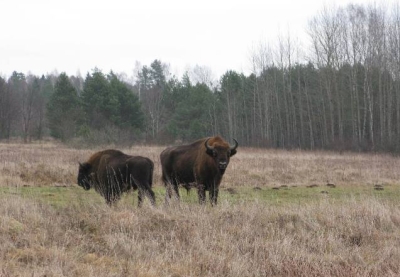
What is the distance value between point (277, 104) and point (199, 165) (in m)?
48.3

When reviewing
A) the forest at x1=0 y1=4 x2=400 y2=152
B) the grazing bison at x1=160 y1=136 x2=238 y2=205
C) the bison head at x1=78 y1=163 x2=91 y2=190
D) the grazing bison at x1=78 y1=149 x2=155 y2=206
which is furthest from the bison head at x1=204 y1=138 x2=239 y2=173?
the forest at x1=0 y1=4 x2=400 y2=152

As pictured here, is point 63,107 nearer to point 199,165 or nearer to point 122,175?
point 199,165

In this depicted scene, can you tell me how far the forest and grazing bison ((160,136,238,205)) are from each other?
27.0m

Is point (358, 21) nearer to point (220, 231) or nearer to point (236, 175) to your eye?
point (236, 175)

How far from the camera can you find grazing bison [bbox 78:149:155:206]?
425 inches

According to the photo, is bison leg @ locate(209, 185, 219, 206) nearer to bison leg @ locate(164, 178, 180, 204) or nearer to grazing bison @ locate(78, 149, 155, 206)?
bison leg @ locate(164, 178, 180, 204)

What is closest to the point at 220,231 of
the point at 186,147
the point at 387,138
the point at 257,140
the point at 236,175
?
the point at 186,147

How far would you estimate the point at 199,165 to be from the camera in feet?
40.4

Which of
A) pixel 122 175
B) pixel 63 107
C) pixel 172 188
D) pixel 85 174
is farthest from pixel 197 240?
pixel 63 107

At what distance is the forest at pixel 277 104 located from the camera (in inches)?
1890

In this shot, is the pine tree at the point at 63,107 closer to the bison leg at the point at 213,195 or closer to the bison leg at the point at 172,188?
the bison leg at the point at 172,188

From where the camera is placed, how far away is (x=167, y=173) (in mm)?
13641

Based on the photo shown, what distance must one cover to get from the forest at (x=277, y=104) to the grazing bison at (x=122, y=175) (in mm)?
28459

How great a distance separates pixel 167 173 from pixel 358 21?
4390 cm
